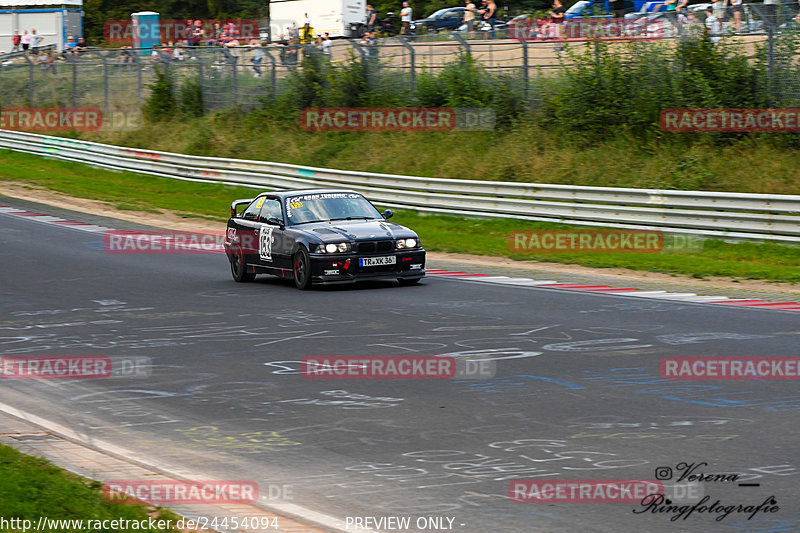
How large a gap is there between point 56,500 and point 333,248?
983cm

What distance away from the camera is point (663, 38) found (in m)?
26.5

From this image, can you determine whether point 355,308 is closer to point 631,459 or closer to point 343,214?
point 343,214

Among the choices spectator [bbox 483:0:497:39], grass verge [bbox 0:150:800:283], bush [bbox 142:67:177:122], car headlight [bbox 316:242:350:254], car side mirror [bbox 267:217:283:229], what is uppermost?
spectator [bbox 483:0:497:39]

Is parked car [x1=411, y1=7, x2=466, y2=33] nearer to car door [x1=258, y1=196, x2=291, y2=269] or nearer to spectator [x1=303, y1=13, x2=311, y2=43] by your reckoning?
spectator [x1=303, y1=13, x2=311, y2=43]

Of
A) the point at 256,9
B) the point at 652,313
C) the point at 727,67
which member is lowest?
the point at 652,313

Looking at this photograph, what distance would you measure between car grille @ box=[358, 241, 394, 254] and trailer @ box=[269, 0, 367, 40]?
28.9 meters

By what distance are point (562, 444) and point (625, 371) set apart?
8.49 ft

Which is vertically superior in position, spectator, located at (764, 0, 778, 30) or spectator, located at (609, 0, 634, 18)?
spectator, located at (609, 0, 634, 18)

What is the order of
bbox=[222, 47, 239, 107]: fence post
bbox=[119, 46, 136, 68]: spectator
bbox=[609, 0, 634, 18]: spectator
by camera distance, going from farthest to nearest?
bbox=[119, 46, 136, 68]: spectator, bbox=[222, 47, 239, 107]: fence post, bbox=[609, 0, 634, 18]: spectator

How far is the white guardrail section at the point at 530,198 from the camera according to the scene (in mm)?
20062

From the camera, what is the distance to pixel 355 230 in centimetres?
1556

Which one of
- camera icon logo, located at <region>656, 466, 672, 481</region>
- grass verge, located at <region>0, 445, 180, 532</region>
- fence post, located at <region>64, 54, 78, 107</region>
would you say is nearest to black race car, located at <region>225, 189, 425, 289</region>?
grass verge, located at <region>0, 445, 180, 532</region>

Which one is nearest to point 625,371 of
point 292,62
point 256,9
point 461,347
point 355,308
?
point 461,347

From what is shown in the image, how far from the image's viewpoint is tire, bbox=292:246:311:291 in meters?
15.4
